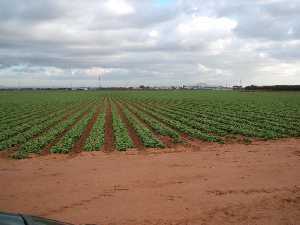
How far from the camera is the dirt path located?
23.6 ft

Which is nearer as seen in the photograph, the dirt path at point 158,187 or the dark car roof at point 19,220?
the dark car roof at point 19,220

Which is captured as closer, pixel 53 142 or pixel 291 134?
pixel 53 142

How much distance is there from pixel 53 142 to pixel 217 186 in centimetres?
1025

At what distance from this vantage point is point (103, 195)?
8.50 metres

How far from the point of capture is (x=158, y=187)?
9.05 metres

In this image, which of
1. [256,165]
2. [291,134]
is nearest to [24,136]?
[256,165]

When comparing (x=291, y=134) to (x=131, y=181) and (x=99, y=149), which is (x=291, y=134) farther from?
(x=131, y=181)

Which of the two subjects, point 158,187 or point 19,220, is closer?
point 19,220

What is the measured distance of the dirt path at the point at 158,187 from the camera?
283 inches

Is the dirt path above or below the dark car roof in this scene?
below

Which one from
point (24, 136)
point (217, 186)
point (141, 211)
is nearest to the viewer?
point (141, 211)

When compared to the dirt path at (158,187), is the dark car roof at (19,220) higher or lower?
higher

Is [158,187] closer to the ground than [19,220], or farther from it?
closer to the ground

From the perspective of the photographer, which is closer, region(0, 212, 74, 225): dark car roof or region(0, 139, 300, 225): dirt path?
region(0, 212, 74, 225): dark car roof
